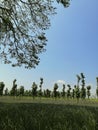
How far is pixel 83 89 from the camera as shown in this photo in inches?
4131

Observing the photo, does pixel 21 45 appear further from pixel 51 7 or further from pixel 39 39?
pixel 51 7

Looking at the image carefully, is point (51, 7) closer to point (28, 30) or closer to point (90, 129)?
point (28, 30)

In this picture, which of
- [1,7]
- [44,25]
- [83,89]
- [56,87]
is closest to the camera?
[1,7]

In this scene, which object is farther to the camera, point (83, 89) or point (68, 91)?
point (68, 91)

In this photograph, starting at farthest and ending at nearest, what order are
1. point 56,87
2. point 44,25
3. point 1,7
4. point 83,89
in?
point 56,87
point 83,89
point 44,25
point 1,7

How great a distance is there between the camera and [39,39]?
20188 millimetres

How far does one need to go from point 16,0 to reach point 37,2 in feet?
5.91

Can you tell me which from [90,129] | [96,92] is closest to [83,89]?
[96,92]

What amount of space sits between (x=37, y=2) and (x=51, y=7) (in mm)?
1266

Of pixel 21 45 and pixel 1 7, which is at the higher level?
pixel 1 7

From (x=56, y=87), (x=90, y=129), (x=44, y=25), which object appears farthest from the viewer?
(x=56, y=87)

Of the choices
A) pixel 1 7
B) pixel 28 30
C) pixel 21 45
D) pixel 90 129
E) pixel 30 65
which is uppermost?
pixel 1 7

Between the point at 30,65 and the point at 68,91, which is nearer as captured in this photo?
the point at 30,65

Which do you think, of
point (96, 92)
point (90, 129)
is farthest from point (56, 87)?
point (90, 129)
